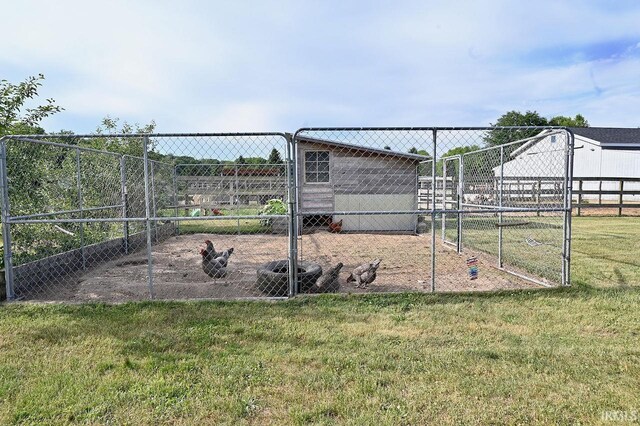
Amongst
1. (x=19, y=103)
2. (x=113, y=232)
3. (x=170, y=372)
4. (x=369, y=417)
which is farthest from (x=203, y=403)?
(x=113, y=232)

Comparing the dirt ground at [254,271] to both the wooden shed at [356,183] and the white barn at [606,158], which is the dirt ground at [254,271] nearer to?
the wooden shed at [356,183]

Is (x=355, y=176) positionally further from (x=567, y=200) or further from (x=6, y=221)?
(x=6, y=221)

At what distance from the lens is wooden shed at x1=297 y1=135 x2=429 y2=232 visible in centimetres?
1299

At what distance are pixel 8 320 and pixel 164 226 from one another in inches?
295

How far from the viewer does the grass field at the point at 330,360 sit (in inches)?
101

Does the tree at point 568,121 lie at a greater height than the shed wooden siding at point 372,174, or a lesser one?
greater

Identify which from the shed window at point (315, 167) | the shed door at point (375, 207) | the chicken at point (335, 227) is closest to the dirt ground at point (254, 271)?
the chicken at point (335, 227)

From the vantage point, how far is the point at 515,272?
6.34 meters

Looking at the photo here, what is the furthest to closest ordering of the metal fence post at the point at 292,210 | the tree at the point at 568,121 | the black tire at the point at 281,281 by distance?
1. the tree at the point at 568,121
2. the black tire at the point at 281,281
3. the metal fence post at the point at 292,210

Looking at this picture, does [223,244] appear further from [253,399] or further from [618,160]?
[618,160]

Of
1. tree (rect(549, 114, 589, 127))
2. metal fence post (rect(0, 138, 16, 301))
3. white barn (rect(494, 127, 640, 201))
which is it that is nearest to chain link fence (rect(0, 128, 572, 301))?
metal fence post (rect(0, 138, 16, 301))

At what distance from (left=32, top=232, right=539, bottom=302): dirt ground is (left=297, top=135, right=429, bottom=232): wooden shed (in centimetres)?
258

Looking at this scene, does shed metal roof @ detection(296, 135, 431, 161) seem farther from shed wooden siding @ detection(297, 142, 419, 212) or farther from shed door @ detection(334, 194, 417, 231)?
shed door @ detection(334, 194, 417, 231)

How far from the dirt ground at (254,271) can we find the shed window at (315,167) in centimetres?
312
